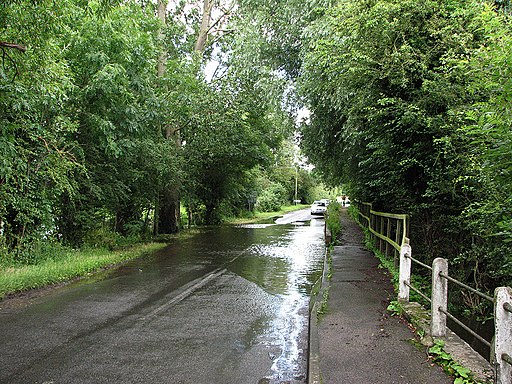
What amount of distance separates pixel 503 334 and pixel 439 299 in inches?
66.0

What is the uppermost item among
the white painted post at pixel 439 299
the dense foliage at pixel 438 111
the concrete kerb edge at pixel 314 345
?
the dense foliage at pixel 438 111

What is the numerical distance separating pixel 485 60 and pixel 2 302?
9.42 metres

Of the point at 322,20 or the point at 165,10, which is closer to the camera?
the point at 322,20

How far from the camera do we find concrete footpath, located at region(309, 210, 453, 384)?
4.45 metres

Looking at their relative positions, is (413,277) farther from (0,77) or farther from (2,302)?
(0,77)

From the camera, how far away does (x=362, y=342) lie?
5.51 m

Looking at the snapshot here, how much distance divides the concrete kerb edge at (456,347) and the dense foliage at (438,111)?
5.29ft

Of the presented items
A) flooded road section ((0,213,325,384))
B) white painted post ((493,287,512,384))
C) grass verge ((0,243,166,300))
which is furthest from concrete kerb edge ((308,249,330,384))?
grass verge ((0,243,166,300))

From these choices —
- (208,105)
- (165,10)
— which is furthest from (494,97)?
(165,10)

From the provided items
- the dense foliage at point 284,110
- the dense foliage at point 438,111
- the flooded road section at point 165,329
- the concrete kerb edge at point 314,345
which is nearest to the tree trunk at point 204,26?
the dense foliage at point 284,110

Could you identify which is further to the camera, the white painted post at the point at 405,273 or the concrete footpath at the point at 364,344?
the white painted post at the point at 405,273

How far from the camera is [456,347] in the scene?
4879 millimetres

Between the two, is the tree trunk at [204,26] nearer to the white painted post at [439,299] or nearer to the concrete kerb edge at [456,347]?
the concrete kerb edge at [456,347]

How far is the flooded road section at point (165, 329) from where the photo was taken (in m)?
5.04
